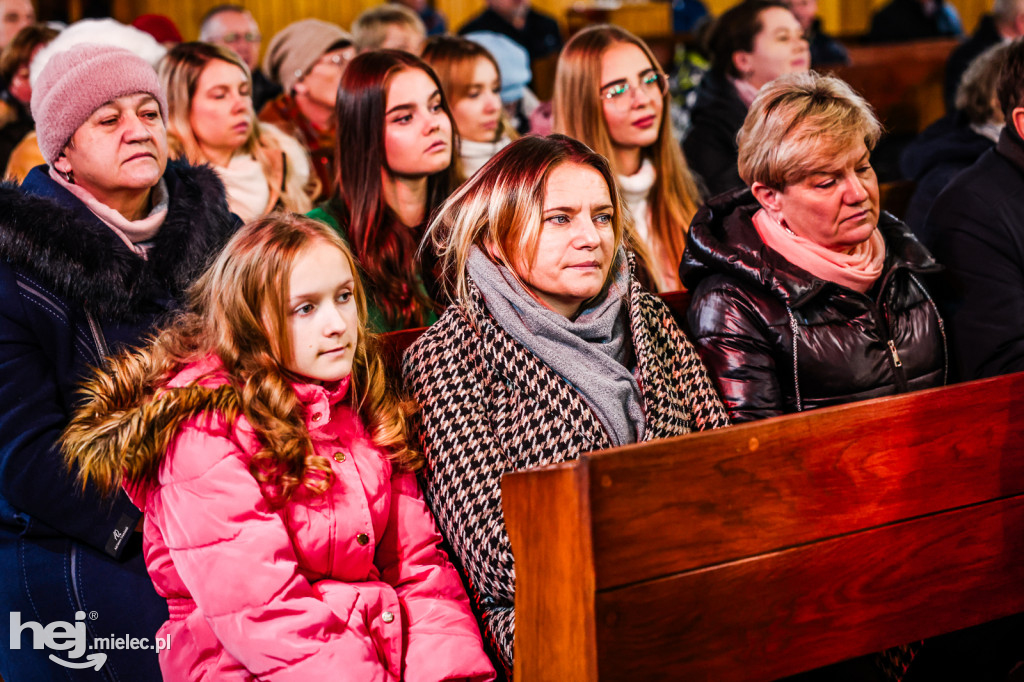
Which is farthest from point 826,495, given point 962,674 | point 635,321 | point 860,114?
point 860,114

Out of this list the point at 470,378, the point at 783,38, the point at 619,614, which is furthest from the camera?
the point at 783,38

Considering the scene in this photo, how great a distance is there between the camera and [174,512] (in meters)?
1.60

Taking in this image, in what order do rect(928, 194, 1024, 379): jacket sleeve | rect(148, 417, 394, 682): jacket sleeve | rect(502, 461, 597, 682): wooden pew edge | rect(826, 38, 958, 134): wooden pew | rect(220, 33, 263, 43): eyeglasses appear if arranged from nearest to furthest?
rect(502, 461, 597, 682): wooden pew edge
rect(148, 417, 394, 682): jacket sleeve
rect(928, 194, 1024, 379): jacket sleeve
rect(220, 33, 263, 43): eyeglasses
rect(826, 38, 958, 134): wooden pew

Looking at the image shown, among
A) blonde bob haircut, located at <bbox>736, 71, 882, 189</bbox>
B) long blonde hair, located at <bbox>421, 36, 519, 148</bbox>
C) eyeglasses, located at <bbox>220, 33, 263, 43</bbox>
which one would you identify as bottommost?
blonde bob haircut, located at <bbox>736, 71, 882, 189</bbox>

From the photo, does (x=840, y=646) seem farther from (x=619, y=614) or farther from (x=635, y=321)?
(x=635, y=321)

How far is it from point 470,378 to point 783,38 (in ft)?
8.78

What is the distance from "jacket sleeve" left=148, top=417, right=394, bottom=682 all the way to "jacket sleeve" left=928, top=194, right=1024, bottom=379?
1.53 meters

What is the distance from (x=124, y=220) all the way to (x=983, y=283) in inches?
76.7

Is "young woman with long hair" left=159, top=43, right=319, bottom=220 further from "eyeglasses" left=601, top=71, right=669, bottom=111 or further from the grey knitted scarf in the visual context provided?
the grey knitted scarf

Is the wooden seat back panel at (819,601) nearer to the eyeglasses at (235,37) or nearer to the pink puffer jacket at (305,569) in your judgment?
the pink puffer jacket at (305,569)

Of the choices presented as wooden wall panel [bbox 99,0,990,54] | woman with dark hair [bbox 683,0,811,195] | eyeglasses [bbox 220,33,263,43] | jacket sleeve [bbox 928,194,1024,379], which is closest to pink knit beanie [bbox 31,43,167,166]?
jacket sleeve [bbox 928,194,1024,379]

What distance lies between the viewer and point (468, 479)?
1771 mm

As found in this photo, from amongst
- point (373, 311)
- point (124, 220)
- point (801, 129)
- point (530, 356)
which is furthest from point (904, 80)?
point (124, 220)

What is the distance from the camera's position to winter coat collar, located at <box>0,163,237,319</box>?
1901 mm
